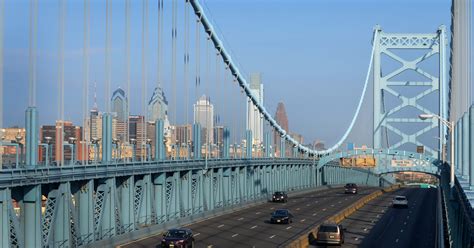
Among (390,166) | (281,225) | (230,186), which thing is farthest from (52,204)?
(390,166)

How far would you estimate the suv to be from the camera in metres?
38.8

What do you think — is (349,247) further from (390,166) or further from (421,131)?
(390,166)

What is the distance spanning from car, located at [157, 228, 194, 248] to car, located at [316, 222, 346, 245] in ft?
21.2

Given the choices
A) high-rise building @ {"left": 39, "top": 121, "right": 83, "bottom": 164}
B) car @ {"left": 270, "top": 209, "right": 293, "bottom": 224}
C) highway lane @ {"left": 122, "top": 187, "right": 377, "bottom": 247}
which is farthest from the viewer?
car @ {"left": 270, "top": 209, "right": 293, "bottom": 224}

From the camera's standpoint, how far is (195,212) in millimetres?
63438

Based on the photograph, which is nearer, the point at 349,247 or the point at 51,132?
the point at 349,247

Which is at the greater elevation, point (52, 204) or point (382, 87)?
point (382, 87)

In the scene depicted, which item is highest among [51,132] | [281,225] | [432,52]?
[432,52]

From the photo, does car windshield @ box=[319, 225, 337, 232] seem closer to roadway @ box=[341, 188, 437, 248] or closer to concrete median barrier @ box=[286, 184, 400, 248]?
concrete median barrier @ box=[286, 184, 400, 248]

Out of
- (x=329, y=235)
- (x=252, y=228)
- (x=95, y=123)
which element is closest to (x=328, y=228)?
(x=329, y=235)

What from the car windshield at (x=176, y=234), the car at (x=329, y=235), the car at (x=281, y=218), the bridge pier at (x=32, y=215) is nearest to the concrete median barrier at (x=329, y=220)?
the car at (x=329, y=235)

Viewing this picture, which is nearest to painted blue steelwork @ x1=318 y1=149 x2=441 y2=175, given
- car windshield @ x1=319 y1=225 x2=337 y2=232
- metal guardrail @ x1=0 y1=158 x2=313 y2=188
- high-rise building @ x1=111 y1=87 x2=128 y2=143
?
high-rise building @ x1=111 y1=87 x2=128 y2=143

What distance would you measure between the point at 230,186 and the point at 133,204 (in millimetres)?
28668

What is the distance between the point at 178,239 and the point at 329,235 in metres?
7.70
